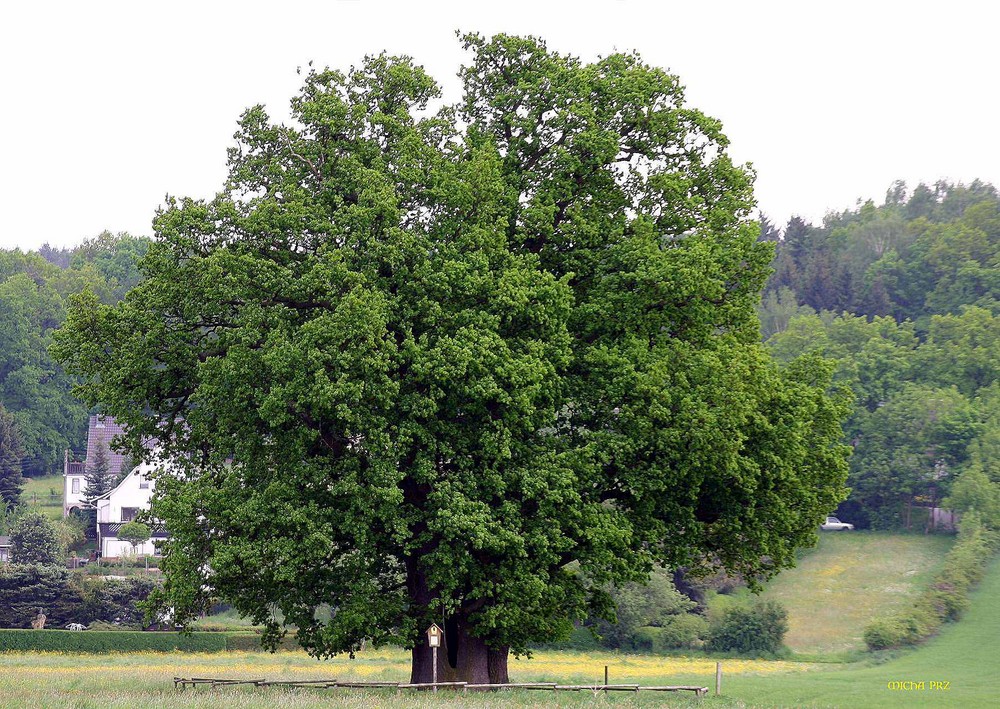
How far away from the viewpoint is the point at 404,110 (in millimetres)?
35625

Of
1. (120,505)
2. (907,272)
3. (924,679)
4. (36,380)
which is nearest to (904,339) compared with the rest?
(907,272)

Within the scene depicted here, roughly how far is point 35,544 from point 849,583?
185ft

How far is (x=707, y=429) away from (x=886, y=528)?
81565mm

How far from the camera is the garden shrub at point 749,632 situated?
70.8m

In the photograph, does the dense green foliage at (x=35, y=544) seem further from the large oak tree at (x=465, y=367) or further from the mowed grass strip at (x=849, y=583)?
the large oak tree at (x=465, y=367)

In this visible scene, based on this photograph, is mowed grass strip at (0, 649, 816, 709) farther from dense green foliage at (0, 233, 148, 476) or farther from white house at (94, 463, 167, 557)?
dense green foliage at (0, 233, 148, 476)

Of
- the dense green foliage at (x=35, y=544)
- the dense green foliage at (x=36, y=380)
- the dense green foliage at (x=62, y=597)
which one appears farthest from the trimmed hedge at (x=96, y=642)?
the dense green foliage at (x=36, y=380)

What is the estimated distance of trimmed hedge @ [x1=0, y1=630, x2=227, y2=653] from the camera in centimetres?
6041

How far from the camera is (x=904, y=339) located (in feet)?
442

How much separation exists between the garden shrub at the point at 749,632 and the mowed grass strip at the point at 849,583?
2706mm

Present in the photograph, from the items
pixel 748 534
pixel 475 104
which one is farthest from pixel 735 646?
pixel 475 104

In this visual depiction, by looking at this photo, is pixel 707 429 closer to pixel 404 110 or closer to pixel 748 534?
pixel 748 534

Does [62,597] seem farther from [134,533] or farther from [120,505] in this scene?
[120,505]

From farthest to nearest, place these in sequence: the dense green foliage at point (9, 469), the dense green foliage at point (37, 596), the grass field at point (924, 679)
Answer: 1. the dense green foliage at point (9, 469)
2. the dense green foliage at point (37, 596)
3. the grass field at point (924, 679)
